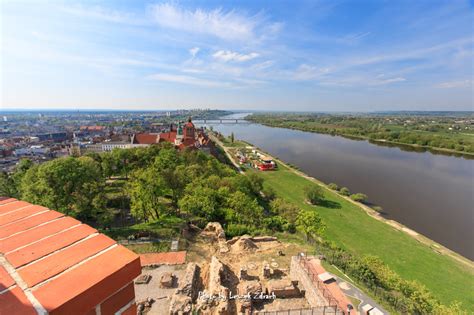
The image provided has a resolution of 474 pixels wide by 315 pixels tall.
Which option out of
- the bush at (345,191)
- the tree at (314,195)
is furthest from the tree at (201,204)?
the bush at (345,191)

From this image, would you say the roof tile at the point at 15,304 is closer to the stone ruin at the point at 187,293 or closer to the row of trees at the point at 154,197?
the stone ruin at the point at 187,293

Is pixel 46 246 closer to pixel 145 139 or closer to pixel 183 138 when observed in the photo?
pixel 183 138

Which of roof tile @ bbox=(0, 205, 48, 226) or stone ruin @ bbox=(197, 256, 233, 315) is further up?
roof tile @ bbox=(0, 205, 48, 226)

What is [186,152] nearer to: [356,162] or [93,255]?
[93,255]

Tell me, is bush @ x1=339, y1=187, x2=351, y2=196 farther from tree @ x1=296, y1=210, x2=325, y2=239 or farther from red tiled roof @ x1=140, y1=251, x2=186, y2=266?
red tiled roof @ x1=140, y1=251, x2=186, y2=266

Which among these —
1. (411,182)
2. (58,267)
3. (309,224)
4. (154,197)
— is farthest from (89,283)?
(411,182)

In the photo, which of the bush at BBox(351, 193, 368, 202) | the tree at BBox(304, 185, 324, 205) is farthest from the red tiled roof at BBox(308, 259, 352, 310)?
the bush at BBox(351, 193, 368, 202)

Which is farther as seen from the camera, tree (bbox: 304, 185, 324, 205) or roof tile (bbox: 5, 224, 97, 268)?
tree (bbox: 304, 185, 324, 205)
